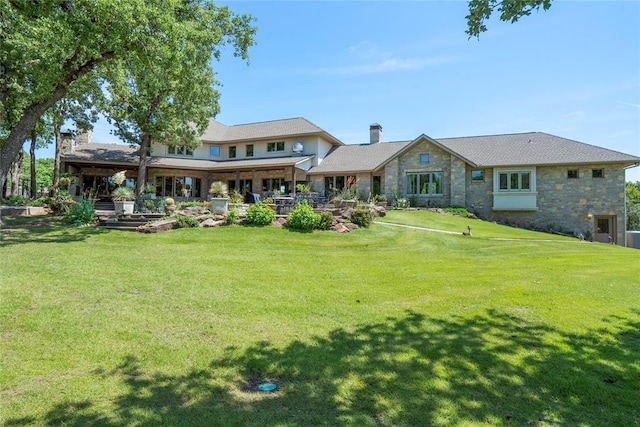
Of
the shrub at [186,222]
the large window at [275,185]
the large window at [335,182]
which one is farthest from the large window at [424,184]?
the shrub at [186,222]

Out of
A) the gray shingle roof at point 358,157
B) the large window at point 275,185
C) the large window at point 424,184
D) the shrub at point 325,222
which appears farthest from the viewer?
the large window at point 275,185

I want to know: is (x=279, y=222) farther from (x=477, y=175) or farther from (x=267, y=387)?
(x=477, y=175)

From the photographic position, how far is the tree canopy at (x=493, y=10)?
190 inches

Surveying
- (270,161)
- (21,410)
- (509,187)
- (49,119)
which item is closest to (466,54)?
(21,410)

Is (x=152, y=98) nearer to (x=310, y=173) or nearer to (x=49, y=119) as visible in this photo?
(x=49, y=119)

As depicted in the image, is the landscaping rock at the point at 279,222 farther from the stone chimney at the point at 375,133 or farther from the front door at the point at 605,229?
the front door at the point at 605,229

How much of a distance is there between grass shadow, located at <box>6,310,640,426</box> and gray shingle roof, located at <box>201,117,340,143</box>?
25.3m

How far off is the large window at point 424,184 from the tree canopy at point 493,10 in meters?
21.2

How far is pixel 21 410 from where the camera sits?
118 inches

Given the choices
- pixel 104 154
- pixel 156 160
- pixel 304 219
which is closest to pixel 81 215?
pixel 304 219

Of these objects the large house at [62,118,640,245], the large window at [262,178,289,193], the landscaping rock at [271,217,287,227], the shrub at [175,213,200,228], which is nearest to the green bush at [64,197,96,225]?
the shrub at [175,213,200,228]

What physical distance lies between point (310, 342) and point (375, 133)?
2966cm

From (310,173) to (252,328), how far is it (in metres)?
23.7

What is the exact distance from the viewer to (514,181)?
24.5 metres
